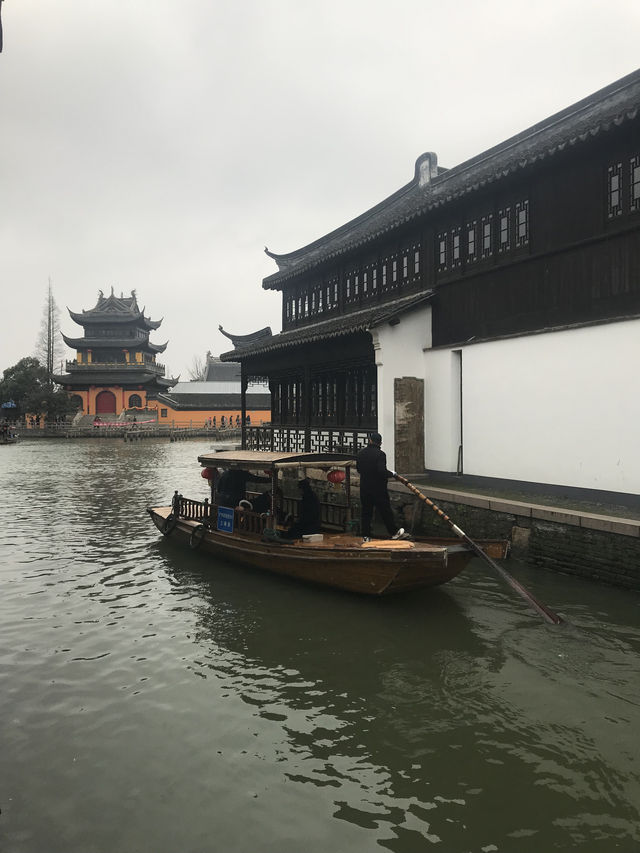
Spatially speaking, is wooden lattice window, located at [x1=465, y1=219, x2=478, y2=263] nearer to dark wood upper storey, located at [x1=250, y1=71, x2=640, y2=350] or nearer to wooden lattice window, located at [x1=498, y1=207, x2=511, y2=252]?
dark wood upper storey, located at [x1=250, y1=71, x2=640, y2=350]

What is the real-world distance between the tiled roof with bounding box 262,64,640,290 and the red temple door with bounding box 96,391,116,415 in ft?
127

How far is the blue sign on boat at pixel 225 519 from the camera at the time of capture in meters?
9.81

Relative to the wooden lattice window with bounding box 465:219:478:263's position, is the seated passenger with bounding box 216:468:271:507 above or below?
below

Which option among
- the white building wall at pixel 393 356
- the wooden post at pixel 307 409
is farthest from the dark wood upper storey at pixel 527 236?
the wooden post at pixel 307 409

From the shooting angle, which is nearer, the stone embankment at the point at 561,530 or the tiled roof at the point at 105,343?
the stone embankment at the point at 561,530

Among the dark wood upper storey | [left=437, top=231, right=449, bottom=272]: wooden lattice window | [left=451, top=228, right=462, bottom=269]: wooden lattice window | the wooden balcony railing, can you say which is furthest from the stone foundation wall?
[left=437, top=231, right=449, bottom=272]: wooden lattice window

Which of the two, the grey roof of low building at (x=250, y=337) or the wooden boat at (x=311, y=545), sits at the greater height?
the grey roof of low building at (x=250, y=337)

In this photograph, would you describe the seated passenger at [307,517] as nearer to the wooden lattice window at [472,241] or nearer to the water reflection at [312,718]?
the water reflection at [312,718]

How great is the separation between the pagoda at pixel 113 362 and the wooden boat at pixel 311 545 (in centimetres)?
4661

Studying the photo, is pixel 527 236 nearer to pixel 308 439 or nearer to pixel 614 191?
pixel 614 191

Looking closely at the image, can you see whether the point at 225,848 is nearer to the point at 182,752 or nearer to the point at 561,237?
the point at 182,752

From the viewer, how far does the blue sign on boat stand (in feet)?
32.2

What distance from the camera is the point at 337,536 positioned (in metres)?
9.04

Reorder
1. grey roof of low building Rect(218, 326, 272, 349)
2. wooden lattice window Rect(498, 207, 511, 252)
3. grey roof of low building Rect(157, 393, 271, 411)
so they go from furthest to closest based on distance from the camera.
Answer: grey roof of low building Rect(157, 393, 271, 411) → grey roof of low building Rect(218, 326, 272, 349) → wooden lattice window Rect(498, 207, 511, 252)
